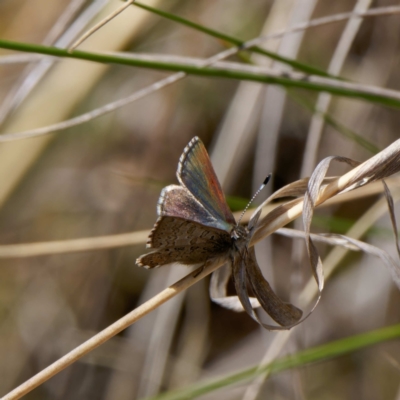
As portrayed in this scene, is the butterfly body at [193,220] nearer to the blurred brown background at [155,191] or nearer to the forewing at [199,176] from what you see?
the forewing at [199,176]

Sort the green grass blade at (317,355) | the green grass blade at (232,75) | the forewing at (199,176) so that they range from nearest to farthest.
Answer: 1. the forewing at (199,176)
2. the green grass blade at (232,75)
3. the green grass blade at (317,355)

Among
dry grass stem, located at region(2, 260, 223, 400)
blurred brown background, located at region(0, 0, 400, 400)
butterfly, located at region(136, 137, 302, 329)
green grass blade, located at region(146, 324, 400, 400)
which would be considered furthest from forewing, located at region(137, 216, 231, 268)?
blurred brown background, located at region(0, 0, 400, 400)

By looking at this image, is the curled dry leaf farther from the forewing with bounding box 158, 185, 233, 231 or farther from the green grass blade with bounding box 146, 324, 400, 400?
the green grass blade with bounding box 146, 324, 400, 400

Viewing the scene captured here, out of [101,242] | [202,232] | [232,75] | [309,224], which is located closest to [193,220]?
[202,232]

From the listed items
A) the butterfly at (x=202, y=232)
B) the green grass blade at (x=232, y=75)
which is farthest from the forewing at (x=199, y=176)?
the green grass blade at (x=232, y=75)

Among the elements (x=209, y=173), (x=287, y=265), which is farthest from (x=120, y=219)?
(x=209, y=173)

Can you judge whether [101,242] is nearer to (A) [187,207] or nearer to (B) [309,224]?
(A) [187,207]

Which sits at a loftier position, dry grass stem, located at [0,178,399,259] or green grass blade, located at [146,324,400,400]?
dry grass stem, located at [0,178,399,259]

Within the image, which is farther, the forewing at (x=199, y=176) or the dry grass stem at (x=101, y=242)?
the dry grass stem at (x=101, y=242)
